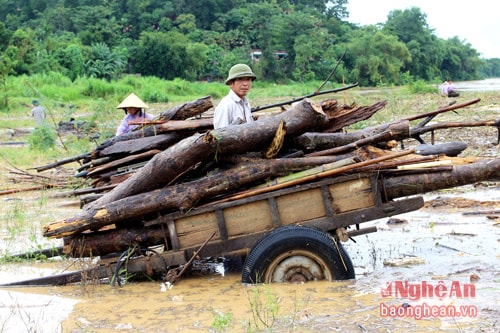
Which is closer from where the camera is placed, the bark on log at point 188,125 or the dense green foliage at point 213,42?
the bark on log at point 188,125

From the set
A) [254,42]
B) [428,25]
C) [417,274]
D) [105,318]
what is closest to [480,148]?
[417,274]

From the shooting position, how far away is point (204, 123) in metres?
6.71

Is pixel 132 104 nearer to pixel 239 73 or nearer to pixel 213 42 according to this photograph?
pixel 239 73

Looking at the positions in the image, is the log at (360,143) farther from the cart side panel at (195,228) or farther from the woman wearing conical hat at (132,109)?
the woman wearing conical hat at (132,109)

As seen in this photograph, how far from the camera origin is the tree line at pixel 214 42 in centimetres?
5550

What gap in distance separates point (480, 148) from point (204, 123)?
8.18 metres

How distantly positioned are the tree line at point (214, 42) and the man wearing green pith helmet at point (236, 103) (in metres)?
40.6

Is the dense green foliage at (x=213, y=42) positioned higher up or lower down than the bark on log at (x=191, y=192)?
higher up

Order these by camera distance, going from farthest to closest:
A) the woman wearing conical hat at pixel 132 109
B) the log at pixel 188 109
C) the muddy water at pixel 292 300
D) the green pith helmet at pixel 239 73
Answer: the woman wearing conical hat at pixel 132 109
the log at pixel 188 109
the green pith helmet at pixel 239 73
the muddy water at pixel 292 300

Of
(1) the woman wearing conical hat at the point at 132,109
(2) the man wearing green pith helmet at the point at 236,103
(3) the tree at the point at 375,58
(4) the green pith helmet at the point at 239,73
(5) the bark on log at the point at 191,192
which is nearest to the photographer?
(5) the bark on log at the point at 191,192

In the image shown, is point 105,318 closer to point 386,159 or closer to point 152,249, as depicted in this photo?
point 152,249

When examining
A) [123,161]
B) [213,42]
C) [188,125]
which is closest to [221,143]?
[188,125]

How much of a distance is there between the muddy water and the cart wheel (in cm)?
9

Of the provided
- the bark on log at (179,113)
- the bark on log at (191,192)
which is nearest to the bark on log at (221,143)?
the bark on log at (191,192)
